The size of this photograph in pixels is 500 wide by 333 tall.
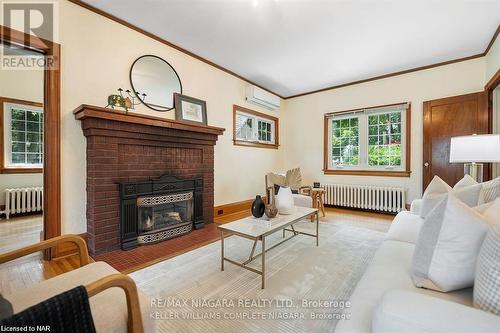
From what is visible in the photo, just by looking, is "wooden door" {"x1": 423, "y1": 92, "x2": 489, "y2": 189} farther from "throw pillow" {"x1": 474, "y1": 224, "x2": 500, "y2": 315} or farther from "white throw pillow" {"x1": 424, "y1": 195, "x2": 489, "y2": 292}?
"throw pillow" {"x1": 474, "y1": 224, "x2": 500, "y2": 315}

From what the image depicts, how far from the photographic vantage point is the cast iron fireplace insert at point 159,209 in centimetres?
A: 252

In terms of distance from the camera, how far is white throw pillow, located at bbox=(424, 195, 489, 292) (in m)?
0.89

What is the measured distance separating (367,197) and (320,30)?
3.08 m

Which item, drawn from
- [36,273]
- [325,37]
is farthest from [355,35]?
[36,273]

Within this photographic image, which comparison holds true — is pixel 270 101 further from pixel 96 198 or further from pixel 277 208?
pixel 96 198

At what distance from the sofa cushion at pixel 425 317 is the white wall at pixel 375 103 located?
3.97 m

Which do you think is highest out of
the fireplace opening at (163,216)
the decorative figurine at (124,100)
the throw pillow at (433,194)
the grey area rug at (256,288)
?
the decorative figurine at (124,100)

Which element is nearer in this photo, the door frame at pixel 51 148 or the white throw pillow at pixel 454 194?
the white throw pillow at pixel 454 194

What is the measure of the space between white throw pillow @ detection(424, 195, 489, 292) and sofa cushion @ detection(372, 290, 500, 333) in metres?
0.26

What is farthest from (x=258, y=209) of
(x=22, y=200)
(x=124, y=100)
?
(x=22, y=200)

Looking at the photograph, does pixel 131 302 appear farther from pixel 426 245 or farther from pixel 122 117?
pixel 122 117

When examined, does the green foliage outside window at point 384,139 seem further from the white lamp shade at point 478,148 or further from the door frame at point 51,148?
the door frame at point 51,148

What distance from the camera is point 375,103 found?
4352 mm

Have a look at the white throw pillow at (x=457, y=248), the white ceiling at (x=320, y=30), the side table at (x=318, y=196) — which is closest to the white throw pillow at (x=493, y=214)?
the white throw pillow at (x=457, y=248)
